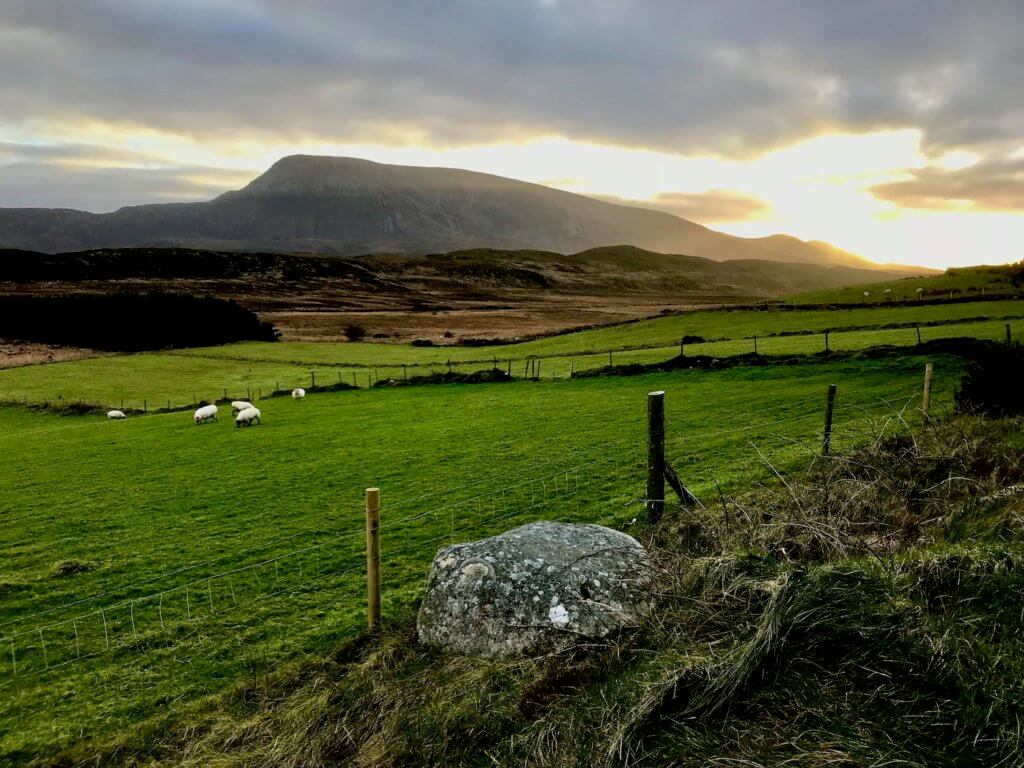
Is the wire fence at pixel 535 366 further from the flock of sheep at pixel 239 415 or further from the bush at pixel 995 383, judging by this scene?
the bush at pixel 995 383

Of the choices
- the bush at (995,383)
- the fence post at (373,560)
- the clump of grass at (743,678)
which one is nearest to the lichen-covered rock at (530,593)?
the clump of grass at (743,678)

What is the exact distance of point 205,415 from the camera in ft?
99.0

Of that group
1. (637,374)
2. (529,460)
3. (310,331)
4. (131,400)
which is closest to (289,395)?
(131,400)

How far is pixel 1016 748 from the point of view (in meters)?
3.30

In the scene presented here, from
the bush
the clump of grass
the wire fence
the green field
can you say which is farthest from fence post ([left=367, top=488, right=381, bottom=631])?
the green field

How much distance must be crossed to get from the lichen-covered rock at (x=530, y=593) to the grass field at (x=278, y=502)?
255cm

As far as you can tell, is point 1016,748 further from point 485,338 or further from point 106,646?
point 485,338

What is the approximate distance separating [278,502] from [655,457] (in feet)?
35.0

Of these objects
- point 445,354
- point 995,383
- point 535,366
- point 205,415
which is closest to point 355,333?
point 445,354

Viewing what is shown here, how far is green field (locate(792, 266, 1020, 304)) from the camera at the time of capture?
60.6 m

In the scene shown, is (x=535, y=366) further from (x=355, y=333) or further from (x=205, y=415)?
(x=355, y=333)

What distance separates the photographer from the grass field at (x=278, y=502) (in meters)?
8.45

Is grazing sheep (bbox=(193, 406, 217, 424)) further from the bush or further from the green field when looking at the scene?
the green field

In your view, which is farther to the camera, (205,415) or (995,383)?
(205,415)
